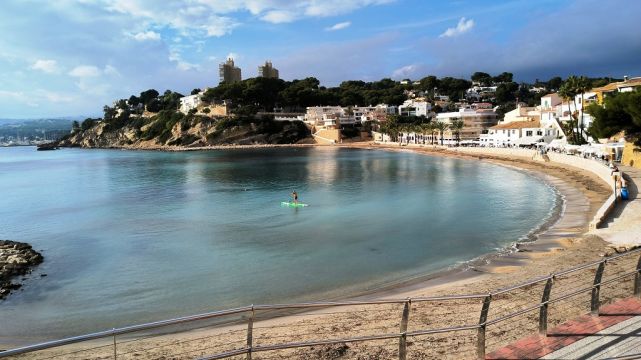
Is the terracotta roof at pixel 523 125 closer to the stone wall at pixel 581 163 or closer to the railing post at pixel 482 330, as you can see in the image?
the stone wall at pixel 581 163

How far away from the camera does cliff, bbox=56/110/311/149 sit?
5330 inches

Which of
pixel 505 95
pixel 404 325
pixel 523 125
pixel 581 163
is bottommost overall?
pixel 404 325

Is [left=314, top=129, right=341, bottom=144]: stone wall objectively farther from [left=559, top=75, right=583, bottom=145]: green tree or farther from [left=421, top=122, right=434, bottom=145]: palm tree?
[left=559, top=75, right=583, bottom=145]: green tree

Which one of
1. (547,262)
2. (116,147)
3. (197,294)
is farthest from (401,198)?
(116,147)

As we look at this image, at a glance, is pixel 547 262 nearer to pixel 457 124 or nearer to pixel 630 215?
pixel 630 215

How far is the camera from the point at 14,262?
800 inches

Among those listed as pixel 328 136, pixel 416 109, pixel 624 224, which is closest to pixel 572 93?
pixel 624 224

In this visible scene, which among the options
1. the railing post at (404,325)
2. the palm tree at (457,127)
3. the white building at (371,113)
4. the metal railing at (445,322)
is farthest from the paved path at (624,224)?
the white building at (371,113)

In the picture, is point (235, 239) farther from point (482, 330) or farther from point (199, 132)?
point (199, 132)

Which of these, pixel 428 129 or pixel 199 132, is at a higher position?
pixel 199 132

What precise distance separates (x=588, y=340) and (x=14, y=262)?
71.7ft

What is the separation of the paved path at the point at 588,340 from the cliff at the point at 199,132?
12893 cm

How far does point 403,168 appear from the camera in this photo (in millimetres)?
61750

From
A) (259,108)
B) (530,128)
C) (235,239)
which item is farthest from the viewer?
(259,108)
